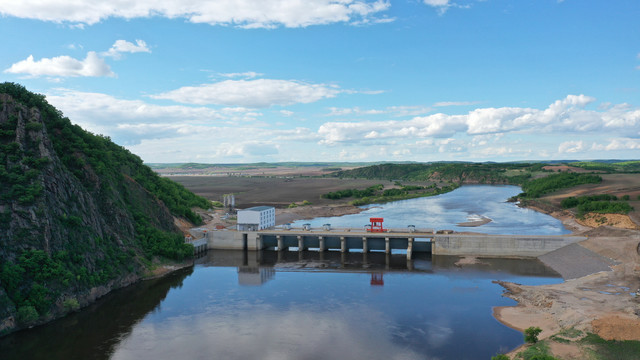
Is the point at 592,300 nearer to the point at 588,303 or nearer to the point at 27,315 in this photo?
the point at 588,303

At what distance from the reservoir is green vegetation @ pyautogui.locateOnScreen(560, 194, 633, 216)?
42.2m

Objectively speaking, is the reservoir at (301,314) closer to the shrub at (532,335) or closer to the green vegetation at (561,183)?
the shrub at (532,335)

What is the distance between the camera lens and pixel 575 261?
68.5 m

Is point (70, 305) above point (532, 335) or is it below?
above

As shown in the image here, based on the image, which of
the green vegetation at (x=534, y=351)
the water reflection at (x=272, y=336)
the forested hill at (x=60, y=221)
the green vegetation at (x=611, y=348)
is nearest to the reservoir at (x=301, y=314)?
the water reflection at (x=272, y=336)

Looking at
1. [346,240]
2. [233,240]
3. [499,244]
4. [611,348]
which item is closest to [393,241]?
[346,240]

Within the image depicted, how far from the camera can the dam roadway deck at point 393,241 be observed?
75.5 m

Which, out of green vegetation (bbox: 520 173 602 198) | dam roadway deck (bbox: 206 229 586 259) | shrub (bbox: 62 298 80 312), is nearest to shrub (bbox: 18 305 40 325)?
shrub (bbox: 62 298 80 312)

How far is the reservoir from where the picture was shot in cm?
4041

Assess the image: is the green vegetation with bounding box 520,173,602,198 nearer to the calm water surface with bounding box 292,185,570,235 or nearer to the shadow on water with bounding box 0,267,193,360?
the calm water surface with bounding box 292,185,570,235

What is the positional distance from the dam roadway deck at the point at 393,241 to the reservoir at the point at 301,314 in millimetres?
2627

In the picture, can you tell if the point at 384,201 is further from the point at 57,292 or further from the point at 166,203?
the point at 57,292

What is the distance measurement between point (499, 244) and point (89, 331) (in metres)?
64.3

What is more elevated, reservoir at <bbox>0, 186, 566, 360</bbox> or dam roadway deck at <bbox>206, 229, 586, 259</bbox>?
dam roadway deck at <bbox>206, 229, 586, 259</bbox>
